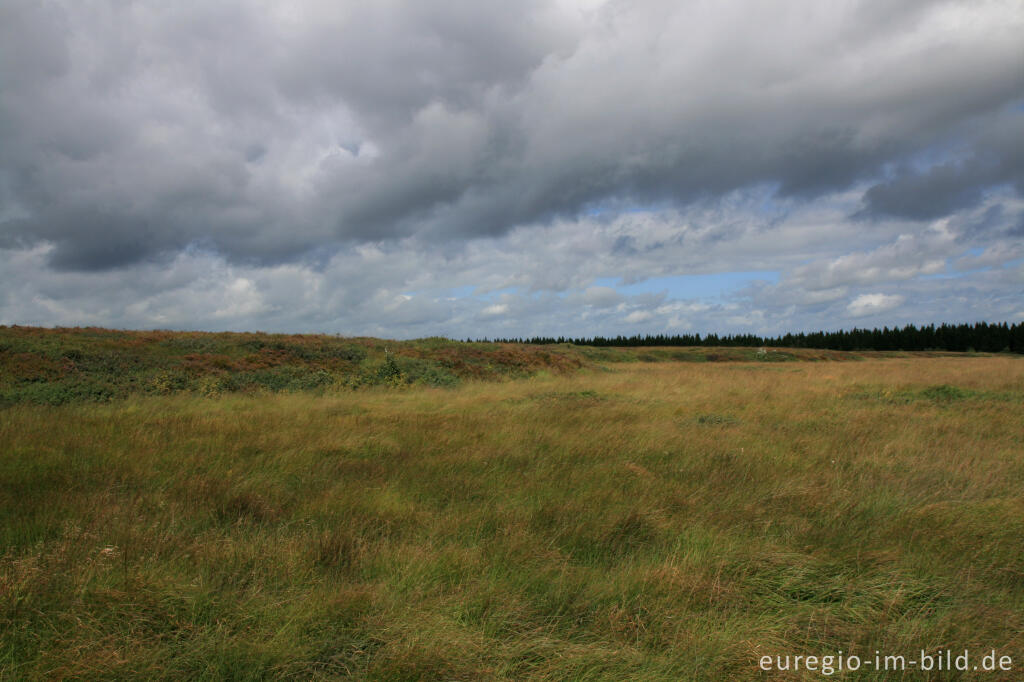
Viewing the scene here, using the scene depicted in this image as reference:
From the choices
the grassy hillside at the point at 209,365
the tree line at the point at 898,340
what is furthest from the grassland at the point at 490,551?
the tree line at the point at 898,340

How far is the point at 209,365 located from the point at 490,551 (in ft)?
57.7

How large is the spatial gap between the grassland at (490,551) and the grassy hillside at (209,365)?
721 cm

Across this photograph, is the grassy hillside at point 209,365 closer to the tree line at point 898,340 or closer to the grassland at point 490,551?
the grassland at point 490,551

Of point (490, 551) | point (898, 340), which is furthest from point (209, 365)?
point (898, 340)

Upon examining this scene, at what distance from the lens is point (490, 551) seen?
150 inches

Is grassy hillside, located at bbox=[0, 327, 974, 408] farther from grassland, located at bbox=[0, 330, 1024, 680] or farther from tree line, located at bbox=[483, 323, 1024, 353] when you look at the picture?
tree line, located at bbox=[483, 323, 1024, 353]

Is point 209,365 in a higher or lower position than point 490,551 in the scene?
higher

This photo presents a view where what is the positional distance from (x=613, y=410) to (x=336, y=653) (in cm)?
877

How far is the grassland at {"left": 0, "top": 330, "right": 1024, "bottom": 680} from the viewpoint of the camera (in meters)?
2.73

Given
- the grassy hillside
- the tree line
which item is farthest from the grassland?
the tree line

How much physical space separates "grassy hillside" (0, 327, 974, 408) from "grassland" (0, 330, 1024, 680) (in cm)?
721

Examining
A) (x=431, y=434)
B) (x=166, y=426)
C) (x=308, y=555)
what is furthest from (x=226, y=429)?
(x=308, y=555)

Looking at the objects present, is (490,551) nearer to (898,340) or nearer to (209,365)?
(209,365)

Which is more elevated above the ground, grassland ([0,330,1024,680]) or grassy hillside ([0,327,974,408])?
grassy hillside ([0,327,974,408])
